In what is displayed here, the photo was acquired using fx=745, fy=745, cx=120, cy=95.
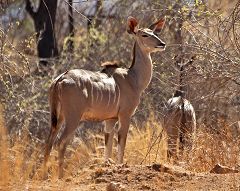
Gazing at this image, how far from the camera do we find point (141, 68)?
10734 millimetres

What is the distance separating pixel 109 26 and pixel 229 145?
7.37 m

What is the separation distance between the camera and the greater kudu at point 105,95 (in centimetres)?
882

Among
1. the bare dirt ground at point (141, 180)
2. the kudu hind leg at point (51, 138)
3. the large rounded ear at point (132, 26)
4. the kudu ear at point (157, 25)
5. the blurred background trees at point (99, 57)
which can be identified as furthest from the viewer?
the blurred background trees at point (99, 57)

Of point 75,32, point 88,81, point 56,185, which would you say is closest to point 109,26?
point 75,32

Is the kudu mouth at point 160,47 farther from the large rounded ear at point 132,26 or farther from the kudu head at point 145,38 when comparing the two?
the large rounded ear at point 132,26

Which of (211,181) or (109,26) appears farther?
(109,26)

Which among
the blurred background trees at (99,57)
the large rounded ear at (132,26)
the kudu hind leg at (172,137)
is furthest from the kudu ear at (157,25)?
the kudu hind leg at (172,137)

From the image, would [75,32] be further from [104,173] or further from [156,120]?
[104,173]

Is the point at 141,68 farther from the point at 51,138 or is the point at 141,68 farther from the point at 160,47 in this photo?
Answer: the point at 51,138

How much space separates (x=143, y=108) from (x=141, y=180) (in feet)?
20.9

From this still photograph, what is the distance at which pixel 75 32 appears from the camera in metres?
16.5

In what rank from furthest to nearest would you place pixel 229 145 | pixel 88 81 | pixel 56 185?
pixel 88 81 < pixel 229 145 < pixel 56 185

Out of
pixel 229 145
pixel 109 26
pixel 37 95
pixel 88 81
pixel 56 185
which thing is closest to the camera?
pixel 56 185

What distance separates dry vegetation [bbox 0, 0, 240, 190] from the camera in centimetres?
696
